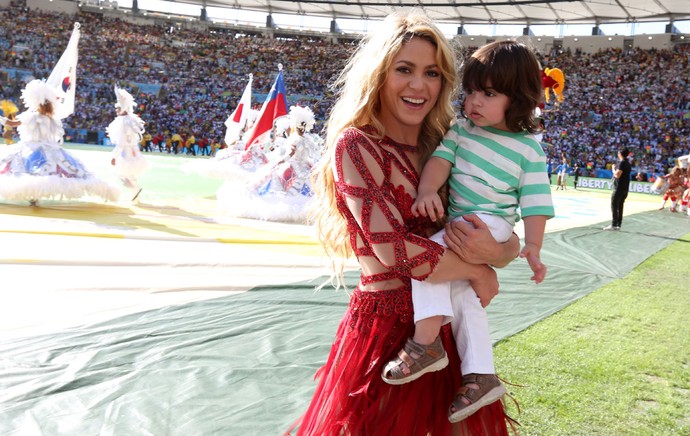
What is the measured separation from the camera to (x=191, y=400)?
257 centimetres

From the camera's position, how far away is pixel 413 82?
1603 mm

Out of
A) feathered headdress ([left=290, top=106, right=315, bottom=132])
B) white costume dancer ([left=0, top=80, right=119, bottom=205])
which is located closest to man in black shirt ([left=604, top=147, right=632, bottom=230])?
feathered headdress ([left=290, top=106, right=315, bottom=132])

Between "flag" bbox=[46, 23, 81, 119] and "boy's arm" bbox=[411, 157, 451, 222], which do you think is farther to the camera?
"flag" bbox=[46, 23, 81, 119]

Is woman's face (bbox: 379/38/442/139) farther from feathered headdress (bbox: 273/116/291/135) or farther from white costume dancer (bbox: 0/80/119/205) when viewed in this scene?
feathered headdress (bbox: 273/116/291/135)

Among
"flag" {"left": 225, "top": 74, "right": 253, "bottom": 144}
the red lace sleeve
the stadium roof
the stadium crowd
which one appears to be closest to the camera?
the red lace sleeve

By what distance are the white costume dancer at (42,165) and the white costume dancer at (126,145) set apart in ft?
2.74

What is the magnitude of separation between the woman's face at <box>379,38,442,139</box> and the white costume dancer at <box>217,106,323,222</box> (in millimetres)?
6589

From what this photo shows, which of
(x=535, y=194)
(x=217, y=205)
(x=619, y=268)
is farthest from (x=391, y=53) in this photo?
(x=217, y=205)

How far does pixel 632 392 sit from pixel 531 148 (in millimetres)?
2074

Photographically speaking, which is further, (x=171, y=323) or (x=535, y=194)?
(x=171, y=323)

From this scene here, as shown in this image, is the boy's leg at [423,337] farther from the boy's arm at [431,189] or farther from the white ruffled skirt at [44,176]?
the white ruffled skirt at [44,176]

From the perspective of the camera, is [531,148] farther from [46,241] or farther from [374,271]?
[46,241]

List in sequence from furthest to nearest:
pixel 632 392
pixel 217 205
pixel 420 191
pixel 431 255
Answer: pixel 217 205
pixel 632 392
pixel 420 191
pixel 431 255

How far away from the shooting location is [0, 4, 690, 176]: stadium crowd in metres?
28.3
